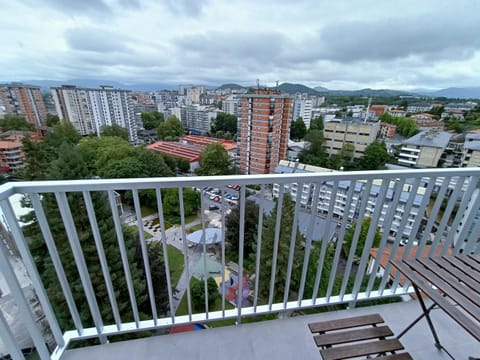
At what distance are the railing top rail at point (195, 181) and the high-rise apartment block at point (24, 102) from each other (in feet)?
134

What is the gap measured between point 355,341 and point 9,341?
162cm

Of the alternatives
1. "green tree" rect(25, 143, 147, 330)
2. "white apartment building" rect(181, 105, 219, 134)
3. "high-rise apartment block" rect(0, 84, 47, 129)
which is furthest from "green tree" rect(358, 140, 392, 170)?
"high-rise apartment block" rect(0, 84, 47, 129)

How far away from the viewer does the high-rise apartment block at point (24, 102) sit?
30406 millimetres

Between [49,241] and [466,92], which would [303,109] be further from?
[49,241]

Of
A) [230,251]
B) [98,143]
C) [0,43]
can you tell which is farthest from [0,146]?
[230,251]

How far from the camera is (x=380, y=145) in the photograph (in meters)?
20.7

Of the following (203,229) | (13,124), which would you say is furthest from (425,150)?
(13,124)

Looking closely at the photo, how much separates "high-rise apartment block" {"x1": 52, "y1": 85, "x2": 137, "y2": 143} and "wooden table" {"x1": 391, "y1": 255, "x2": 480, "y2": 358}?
36200 mm

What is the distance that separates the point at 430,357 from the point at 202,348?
137 cm

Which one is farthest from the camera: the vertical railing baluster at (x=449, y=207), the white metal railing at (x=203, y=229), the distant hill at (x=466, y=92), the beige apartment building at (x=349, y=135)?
the beige apartment building at (x=349, y=135)

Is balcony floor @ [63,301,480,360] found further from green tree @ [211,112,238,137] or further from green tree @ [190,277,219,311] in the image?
green tree @ [211,112,238,137]

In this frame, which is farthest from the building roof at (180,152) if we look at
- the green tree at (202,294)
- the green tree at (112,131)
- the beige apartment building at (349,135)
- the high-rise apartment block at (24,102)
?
the high-rise apartment block at (24,102)

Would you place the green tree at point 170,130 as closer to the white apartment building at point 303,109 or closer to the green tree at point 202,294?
the white apartment building at point 303,109

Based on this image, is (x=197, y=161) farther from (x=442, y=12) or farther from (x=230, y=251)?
(x=442, y=12)
